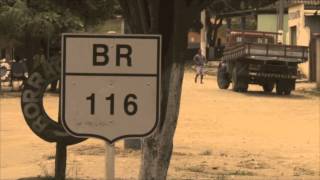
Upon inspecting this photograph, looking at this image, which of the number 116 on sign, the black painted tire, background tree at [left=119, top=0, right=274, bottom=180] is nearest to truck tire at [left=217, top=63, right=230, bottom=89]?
the black painted tire

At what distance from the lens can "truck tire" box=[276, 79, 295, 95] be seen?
28.0 metres

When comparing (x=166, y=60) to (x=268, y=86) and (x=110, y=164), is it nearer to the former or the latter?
(x=110, y=164)

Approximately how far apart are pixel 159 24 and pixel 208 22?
2167 inches

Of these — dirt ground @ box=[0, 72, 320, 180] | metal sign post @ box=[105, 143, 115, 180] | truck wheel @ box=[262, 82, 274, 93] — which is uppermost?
metal sign post @ box=[105, 143, 115, 180]

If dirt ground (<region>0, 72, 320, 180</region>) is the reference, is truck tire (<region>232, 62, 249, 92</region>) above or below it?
above

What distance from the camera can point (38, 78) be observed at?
8.68m

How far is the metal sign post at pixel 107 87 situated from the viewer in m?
4.19

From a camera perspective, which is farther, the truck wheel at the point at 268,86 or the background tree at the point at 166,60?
the truck wheel at the point at 268,86

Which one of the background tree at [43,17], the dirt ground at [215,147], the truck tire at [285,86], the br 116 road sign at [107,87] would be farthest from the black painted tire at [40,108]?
the truck tire at [285,86]

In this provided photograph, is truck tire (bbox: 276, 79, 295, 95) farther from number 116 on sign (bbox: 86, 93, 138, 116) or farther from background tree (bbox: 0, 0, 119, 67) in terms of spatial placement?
number 116 on sign (bbox: 86, 93, 138, 116)

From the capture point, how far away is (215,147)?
1344 centimetres

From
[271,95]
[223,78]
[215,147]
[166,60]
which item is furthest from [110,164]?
[223,78]

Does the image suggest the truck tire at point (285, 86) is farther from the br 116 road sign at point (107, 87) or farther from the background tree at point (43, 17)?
the br 116 road sign at point (107, 87)

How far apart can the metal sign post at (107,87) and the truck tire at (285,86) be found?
2434 centimetres
